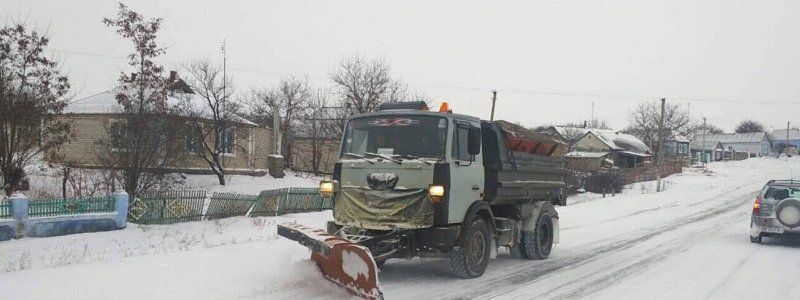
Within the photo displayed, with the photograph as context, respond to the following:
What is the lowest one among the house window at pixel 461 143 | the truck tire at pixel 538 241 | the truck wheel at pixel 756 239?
the truck wheel at pixel 756 239

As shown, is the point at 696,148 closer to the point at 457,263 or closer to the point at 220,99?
the point at 220,99

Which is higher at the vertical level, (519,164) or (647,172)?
(519,164)

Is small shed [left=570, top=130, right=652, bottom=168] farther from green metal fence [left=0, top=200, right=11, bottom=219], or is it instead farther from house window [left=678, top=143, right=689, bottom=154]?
green metal fence [left=0, top=200, right=11, bottom=219]

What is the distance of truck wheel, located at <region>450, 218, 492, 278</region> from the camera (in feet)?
27.6

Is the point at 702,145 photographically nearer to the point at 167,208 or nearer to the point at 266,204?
the point at 266,204

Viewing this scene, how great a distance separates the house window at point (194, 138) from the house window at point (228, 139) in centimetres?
164

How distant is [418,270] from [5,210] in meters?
10.9

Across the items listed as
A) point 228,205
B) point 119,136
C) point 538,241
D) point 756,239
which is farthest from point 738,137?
point 538,241

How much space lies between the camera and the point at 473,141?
8680mm

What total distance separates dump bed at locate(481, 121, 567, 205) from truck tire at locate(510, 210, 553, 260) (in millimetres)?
429

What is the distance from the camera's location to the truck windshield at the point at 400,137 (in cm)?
828

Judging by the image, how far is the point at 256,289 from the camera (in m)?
7.36

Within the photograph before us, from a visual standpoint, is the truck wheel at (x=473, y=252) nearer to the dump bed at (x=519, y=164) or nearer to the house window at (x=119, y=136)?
the dump bed at (x=519, y=164)

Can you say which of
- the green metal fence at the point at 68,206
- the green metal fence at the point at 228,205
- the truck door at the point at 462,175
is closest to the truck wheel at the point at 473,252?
the truck door at the point at 462,175
